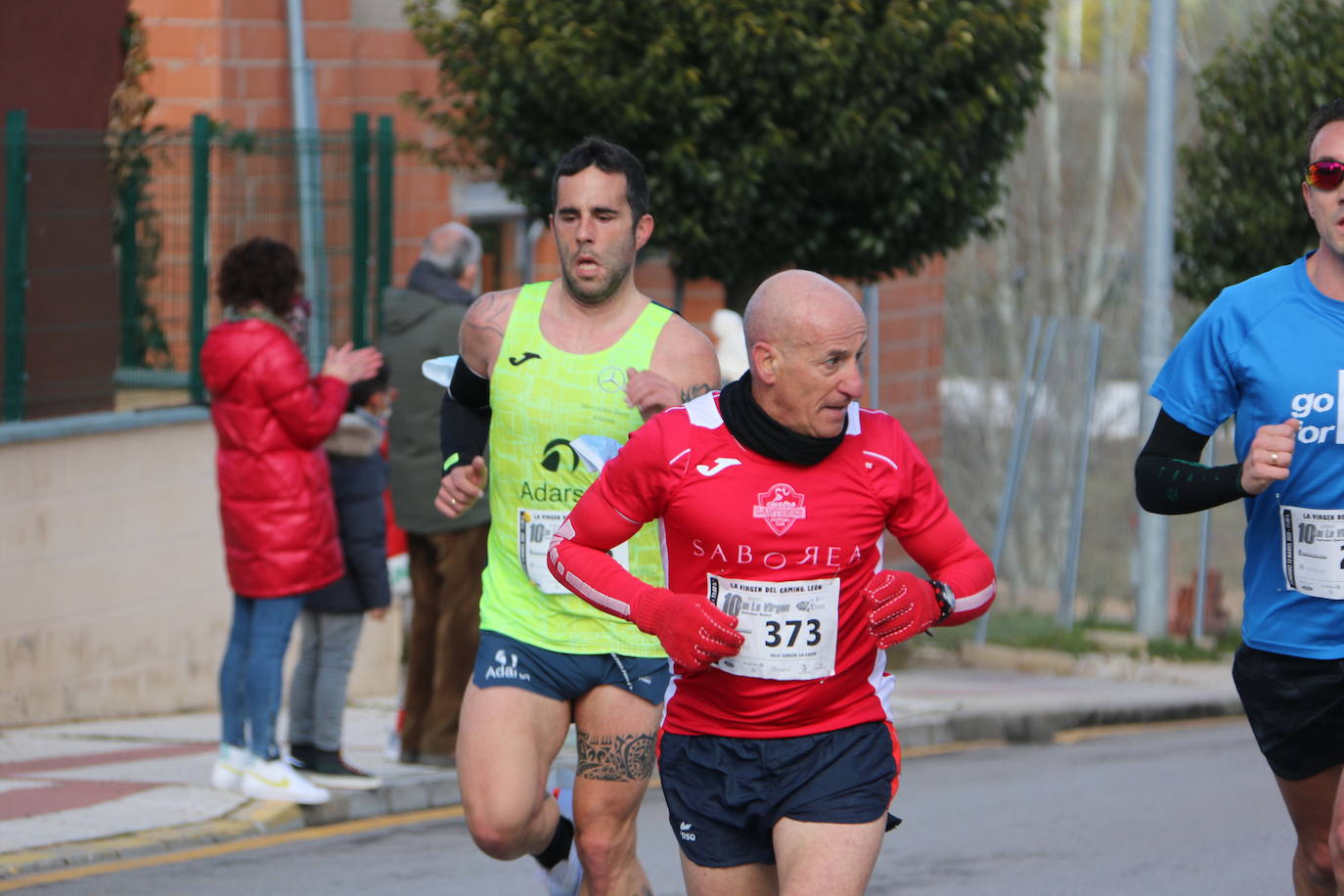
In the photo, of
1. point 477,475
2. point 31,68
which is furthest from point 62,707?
point 477,475

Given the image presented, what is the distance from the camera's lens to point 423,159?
16.0m

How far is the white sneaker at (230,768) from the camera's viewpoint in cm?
835

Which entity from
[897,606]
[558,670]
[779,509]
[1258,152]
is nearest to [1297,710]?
[897,606]

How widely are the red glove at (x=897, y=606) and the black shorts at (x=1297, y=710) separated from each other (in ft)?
3.00

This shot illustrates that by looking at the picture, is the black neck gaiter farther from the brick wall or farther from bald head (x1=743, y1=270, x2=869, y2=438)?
the brick wall

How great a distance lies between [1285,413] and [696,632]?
1.44 meters

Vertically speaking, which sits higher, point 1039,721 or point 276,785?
point 276,785

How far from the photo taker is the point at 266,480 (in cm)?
817

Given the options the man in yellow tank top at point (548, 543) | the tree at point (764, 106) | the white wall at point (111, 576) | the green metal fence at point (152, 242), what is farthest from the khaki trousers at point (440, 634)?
the tree at point (764, 106)

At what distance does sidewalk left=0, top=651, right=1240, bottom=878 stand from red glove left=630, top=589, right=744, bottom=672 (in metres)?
2.61

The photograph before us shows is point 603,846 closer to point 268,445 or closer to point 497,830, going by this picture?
point 497,830

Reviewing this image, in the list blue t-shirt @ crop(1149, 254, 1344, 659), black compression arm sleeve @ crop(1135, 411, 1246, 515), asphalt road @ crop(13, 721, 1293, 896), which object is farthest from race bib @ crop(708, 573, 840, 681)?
asphalt road @ crop(13, 721, 1293, 896)

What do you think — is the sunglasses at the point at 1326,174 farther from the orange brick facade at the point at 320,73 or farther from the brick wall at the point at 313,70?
the orange brick facade at the point at 320,73

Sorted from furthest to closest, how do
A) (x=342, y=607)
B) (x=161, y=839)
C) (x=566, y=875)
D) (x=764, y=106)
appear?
1. (x=764, y=106)
2. (x=342, y=607)
3. (x=161, y=839)
4. (x=566, y=875)
